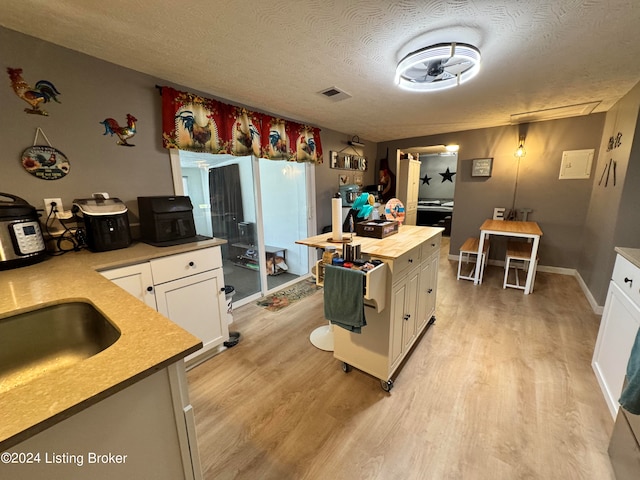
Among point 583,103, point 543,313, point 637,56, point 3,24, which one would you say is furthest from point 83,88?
point 583,103

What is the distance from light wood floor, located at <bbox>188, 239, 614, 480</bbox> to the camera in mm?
1246

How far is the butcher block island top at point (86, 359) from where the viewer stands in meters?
0.48

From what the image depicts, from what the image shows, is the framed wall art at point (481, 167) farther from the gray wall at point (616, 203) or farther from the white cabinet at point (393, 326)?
the white cabinet at point (393, 326)

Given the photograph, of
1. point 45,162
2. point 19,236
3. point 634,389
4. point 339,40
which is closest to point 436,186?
point 339,40

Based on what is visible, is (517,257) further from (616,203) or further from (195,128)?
(195,128)

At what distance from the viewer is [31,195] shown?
1.57 meters

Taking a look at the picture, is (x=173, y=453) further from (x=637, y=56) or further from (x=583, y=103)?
(x=583, y=103)

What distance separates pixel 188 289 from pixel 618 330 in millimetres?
2695

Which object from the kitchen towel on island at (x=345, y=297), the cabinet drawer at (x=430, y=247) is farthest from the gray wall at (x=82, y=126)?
the cabinet drawer at (x=430, y=247)

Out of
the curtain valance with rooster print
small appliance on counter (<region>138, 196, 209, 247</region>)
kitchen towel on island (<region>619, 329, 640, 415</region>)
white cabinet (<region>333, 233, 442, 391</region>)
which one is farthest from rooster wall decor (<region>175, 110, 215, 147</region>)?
kitchen towel on island (<region>619, 329, 640, 415</region>)

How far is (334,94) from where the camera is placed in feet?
7.93

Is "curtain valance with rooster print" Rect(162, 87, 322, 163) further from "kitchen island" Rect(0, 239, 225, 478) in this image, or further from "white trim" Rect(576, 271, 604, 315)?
"white trim" Rect(576, 271, 604, 315)

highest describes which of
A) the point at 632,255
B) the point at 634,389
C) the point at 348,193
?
the point at 348,193

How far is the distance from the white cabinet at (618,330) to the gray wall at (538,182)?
104 inches
